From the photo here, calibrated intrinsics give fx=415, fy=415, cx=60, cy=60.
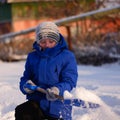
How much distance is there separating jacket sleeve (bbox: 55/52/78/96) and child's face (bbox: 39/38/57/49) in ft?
0.55

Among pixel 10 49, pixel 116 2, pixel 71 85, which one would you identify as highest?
pixel 71 85

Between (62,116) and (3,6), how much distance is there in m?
15.6

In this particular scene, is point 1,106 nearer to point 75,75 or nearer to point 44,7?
point 75,75

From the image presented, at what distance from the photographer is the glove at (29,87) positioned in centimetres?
368

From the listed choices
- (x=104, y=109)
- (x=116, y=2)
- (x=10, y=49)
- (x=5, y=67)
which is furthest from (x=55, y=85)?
(x=116, y=2)

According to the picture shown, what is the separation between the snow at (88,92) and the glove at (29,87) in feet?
0.99

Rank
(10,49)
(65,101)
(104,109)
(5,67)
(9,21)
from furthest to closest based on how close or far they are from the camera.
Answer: (9,21) → (10,49) → (5,67) → (104,109) → (65,101)

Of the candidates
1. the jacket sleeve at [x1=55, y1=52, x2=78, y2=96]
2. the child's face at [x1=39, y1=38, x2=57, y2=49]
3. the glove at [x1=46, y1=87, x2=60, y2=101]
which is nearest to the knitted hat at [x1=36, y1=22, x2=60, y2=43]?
the child's face at [x1=39, y1=38, x2=57, y2=49]

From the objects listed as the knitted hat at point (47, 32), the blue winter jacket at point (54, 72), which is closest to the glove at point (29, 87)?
the blue winter jacket at point (54, 72)

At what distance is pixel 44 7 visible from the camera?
19.1 m

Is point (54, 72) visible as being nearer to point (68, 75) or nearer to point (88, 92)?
point (68, 75)

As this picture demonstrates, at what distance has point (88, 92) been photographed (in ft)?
12.6

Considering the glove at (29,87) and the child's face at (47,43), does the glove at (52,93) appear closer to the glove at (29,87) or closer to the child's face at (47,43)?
the glove at (29,87)

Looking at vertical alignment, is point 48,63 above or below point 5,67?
above
